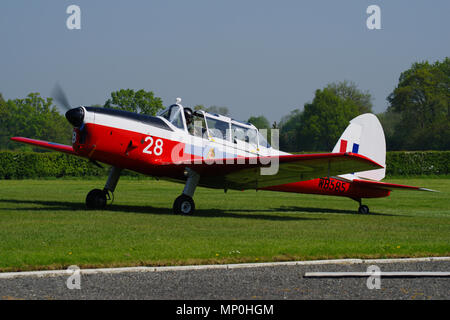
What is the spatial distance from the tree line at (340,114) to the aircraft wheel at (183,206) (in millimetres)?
65302

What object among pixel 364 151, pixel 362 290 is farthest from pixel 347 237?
pixel 364 151

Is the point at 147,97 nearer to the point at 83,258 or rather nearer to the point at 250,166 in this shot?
the point at 250,166

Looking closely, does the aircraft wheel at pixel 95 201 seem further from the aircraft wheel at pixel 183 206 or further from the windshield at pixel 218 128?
the windshield at pixel 218 128

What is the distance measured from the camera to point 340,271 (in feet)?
22.5

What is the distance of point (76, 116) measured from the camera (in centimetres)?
1355

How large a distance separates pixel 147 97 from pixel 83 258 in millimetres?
75372

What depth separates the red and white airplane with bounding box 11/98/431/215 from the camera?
45.0 ft

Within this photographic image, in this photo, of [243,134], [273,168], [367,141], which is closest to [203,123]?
[243,134]

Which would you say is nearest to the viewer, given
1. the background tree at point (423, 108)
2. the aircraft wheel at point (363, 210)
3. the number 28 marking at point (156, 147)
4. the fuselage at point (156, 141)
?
the fuselage at point (156, 141)

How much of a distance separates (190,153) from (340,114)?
3109 inches

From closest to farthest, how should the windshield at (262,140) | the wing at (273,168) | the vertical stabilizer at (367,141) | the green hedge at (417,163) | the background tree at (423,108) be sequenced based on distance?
the wing at (273,168) → the windshield at (262,140) → the vertical stabilizer at (367,141) → the green hedge at (417,163) → the background tree at (423,108)

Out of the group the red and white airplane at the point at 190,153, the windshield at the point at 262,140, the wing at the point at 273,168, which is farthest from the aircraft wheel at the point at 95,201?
the windshield at the point at 262,140

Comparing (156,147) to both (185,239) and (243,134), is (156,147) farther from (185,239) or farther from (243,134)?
(185,239)

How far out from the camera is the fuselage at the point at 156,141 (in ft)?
45.5
